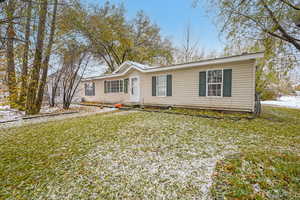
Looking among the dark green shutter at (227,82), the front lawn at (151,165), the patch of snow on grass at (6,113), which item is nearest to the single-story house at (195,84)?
the dark green shutter at (227,82)

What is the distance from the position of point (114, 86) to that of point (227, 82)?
903 cm

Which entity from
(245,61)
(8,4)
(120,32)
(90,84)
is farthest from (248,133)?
(120,32)

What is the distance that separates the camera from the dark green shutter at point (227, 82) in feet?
22.4

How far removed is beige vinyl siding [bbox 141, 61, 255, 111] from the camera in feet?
21.4

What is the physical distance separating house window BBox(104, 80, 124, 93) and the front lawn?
805 cm

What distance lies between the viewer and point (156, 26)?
17281 mm

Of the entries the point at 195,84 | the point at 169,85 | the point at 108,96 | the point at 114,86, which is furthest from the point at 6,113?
the point at 195,84

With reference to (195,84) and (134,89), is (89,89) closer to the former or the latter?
(134,89)

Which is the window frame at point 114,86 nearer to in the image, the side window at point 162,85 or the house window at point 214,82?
the side window at point 162,85

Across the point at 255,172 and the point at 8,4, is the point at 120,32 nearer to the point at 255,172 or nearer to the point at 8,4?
the point at 8,4

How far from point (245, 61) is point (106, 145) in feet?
22.9

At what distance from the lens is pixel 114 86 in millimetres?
12539

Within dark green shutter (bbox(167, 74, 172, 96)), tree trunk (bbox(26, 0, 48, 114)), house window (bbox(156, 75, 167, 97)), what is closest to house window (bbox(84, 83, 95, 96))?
tree trunk (bbox(26, 0, 48, 114))

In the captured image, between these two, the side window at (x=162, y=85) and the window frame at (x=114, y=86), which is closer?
the side window at (x=162, y=85)
